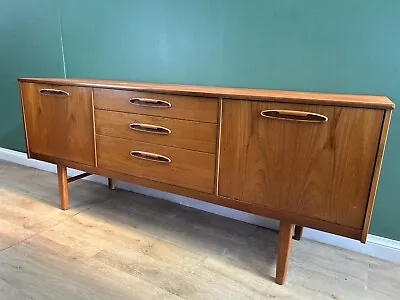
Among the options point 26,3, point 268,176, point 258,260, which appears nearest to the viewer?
point 268,176

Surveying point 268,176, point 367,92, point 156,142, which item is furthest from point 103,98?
point 367,92

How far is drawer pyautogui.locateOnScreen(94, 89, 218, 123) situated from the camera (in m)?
1.37

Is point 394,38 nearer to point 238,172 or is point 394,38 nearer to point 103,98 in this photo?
point 238,172

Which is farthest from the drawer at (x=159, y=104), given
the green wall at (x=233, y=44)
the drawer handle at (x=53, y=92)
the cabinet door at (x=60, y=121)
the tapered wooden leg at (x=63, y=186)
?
the tapered wooden leg at (x=63, y=186)

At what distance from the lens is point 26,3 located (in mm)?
2475

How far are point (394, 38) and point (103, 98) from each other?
1.36m

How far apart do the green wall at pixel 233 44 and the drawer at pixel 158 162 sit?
57cm

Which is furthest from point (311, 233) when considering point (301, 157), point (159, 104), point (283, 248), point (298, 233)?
point (159, 104)

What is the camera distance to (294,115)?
3.98 feet

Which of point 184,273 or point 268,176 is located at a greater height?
point 268,176

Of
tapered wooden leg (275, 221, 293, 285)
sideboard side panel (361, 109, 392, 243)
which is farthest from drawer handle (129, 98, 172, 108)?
sideboard side panel (361, 109, 392, 243)

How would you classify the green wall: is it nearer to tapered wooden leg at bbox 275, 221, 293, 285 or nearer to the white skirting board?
the white skirting board

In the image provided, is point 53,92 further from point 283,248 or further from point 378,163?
point 378,163

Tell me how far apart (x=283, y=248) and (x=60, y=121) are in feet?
4.39
